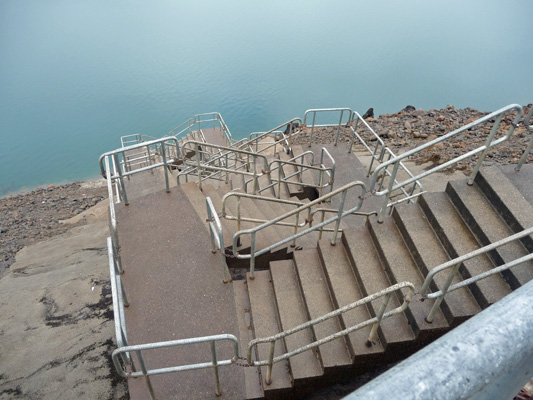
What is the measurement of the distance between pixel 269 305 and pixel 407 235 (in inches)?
77.8

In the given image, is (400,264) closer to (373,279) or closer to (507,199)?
(373,279)

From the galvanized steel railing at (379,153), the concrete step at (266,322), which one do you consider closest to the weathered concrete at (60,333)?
the concrete step at (266,322)

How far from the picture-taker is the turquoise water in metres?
25.8

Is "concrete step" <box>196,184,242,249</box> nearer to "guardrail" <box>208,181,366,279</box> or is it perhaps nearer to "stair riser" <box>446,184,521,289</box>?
"guardrail" <box>208,181,366,279</box>

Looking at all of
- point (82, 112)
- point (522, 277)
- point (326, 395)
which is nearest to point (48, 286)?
point (326, 395)

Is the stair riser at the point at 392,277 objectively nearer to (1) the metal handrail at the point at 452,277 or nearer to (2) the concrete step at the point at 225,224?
(1) the metal handrail at the point at 452,277

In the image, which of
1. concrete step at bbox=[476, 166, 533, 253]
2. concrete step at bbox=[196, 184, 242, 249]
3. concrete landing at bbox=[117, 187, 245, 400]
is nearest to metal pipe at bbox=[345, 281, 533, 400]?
concrete landing at bbox=[117, 187, 245, 400]

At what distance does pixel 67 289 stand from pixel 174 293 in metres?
3.01

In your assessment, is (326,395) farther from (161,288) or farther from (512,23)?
(512,23)

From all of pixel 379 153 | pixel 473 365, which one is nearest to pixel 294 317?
pixel 473 365

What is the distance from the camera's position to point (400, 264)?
175 inches

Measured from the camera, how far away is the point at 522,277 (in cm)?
372

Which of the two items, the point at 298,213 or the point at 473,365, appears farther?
the point at 298,213

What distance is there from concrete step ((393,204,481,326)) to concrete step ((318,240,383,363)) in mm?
789
